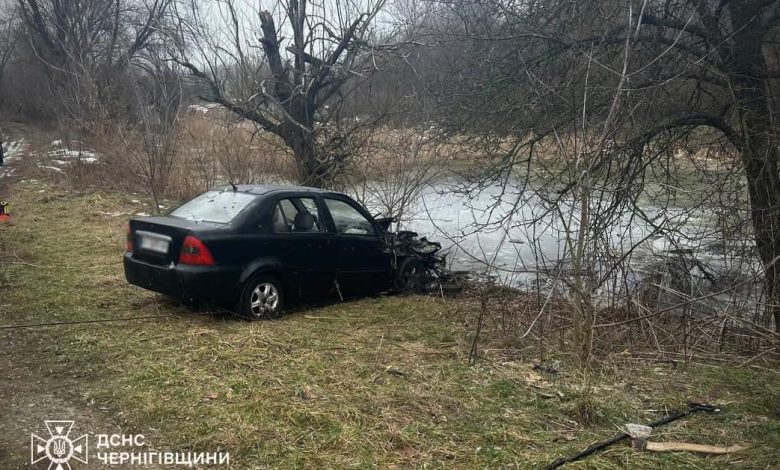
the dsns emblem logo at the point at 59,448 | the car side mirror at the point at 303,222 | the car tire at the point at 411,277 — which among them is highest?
the car side mirror at the point at 303,222

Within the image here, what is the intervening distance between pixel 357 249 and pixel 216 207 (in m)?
1.85

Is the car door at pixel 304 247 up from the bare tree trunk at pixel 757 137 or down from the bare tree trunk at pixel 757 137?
down

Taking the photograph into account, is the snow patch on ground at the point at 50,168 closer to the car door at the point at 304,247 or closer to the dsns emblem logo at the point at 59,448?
the car door at the point at 304,247

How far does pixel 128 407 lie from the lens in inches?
172

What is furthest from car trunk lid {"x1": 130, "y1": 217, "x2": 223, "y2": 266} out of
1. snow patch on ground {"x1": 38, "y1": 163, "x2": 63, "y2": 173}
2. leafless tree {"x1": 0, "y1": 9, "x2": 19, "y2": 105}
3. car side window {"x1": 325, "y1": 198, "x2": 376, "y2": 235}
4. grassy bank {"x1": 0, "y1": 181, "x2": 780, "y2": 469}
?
leafless tree {"x1": 0, "y1": 9, "x2": 19, "y2": 105}

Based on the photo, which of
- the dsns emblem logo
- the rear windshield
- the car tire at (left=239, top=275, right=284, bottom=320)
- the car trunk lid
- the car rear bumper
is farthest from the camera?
the rear windshield

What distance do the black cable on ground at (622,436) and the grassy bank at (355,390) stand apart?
0.07 m

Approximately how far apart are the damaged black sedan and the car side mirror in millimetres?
11

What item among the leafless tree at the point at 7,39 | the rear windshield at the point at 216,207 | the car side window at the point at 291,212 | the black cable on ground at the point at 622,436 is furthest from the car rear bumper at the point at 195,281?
the leafless tree at the point at 7,39

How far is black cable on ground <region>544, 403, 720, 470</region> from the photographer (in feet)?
11.9

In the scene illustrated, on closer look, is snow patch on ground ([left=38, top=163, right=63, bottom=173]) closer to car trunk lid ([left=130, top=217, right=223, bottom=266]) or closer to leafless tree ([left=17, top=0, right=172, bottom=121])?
leafless tree ([left=17, top=0, right=172, bottom=121])

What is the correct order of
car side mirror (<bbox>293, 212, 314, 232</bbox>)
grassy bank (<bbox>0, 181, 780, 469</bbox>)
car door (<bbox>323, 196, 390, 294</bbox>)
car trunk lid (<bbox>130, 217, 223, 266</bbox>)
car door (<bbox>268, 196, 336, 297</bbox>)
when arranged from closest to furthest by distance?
1. grassy bank (<bbox>0, 181, 780, 469</bbox>)
2. car trunk lid (<bbox>130, 217, 223, 266</bbox>)
3. car door (<bbox>268, 196, 336, 297</bbox>)
4. car side mirror (<bbox>293, 212, 314, 232</bbox>)
5. car door (<bbox>323, 196, 390, 294</bbox>)

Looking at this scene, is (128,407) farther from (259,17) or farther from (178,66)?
(178,66)

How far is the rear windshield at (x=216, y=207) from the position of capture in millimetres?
6855
